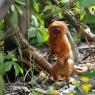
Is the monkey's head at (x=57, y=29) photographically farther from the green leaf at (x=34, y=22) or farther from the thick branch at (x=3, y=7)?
the thick branch at (x=3, y=7)

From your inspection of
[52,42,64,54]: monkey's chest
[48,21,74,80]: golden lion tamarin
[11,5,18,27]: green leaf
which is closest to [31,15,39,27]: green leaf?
[48,21,74,80]: golden lion tamarin

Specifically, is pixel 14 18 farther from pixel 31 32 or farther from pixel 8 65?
pixel 31 32

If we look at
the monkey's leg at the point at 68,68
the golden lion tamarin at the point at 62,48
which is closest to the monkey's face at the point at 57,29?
the golden lion tamarin at the point at 62,48

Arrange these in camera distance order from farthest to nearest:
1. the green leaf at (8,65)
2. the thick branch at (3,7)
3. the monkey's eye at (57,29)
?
the monkey's eye at (57,29), the green leaf at (8,65), the thick branch at (3,7)

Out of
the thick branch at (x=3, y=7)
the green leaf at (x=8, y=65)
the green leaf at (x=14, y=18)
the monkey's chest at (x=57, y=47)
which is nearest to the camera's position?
the thick branch at (x=3, y=7)

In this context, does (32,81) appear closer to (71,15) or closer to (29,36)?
(29,36)

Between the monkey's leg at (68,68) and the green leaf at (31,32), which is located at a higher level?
the green leaf at (31,32)

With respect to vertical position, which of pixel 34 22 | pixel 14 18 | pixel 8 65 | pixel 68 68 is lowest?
pixel 68 68

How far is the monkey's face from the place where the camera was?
15.5ft

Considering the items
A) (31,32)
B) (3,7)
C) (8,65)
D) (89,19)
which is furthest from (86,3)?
(31,32)

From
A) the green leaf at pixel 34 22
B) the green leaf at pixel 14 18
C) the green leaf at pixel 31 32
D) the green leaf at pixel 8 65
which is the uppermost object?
the green leaf at pixel 14 18

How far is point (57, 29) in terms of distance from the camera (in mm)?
4754

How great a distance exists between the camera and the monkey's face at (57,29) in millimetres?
4719

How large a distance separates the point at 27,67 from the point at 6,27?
36.6 inches
